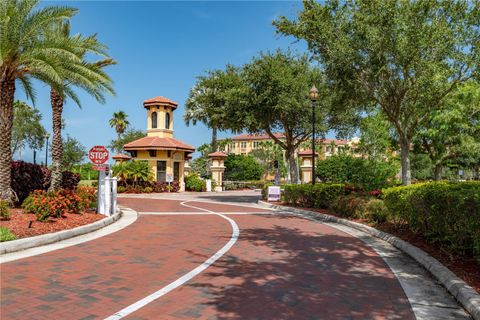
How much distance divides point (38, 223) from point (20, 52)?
20.4 feet

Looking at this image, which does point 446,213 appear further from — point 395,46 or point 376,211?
point 395,46

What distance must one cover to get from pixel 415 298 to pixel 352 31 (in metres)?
12.3

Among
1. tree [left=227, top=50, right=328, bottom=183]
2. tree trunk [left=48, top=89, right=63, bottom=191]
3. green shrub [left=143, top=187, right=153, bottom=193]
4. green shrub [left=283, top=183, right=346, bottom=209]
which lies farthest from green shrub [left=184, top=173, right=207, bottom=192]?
tree trunk [left=48, top=89, right=63, bottom=191]

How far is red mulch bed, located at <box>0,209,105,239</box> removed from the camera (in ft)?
31.4

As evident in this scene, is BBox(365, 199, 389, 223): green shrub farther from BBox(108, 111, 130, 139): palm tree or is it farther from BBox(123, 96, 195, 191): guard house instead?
BBox(108, 111, 130, 139): palm tree

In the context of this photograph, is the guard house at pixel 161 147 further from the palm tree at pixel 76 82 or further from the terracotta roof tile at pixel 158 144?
the palm tree at pixel 76 82

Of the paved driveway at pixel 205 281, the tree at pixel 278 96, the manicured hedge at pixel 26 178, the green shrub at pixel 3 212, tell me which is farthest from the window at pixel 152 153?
the paved driveway at pixel 205 281

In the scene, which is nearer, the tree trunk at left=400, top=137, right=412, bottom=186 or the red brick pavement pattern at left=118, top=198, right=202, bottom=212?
the tree trunk at left=400, top=137, right=412, bottom=186

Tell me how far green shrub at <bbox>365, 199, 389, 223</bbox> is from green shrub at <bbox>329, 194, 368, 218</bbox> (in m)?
0.46

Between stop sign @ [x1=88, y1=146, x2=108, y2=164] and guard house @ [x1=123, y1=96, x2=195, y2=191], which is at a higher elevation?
guard house @ [x1=123, y1=96, x2=195, y2=191]

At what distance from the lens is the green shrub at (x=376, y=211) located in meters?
12.3

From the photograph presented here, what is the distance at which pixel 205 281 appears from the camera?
622cm

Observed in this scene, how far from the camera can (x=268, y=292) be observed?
568 centimetres

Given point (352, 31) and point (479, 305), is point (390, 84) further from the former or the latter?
point (479, 305)
